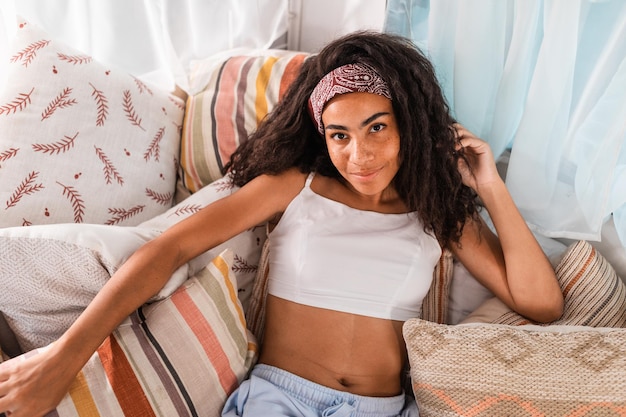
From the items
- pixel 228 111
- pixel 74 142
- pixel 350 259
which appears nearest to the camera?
pixel 350 259

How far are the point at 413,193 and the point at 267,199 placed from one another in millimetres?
340

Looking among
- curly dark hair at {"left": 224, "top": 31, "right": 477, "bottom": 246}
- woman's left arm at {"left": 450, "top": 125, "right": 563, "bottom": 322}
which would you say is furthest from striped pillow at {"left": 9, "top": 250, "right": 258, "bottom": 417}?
woman's left arm at {"left": 450, "top": 125, "right": 563, "bottom": 322}

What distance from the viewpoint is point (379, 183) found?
4.05 ft

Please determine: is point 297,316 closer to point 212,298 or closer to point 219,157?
point 212,298

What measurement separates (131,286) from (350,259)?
48 cm

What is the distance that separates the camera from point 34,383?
98 centimetres

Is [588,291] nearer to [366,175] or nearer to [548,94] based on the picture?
[548,94]

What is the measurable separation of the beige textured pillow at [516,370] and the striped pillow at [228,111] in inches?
30.1

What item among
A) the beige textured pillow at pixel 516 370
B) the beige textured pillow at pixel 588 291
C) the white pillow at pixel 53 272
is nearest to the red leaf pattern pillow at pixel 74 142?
the white pillow at pixel 53 272

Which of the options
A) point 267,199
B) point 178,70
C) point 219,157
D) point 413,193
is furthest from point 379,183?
point 178,70

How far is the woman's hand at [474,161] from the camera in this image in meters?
1.32

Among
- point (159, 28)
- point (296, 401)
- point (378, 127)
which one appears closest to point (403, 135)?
point (378, 127)

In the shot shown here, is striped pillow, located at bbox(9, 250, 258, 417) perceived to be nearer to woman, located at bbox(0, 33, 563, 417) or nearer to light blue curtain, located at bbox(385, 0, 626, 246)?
woman, located at bbox(0, 33, 563, 417)

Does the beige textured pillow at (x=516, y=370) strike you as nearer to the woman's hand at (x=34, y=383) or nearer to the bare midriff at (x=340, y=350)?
the bare midriff at (x=340, y=350)
